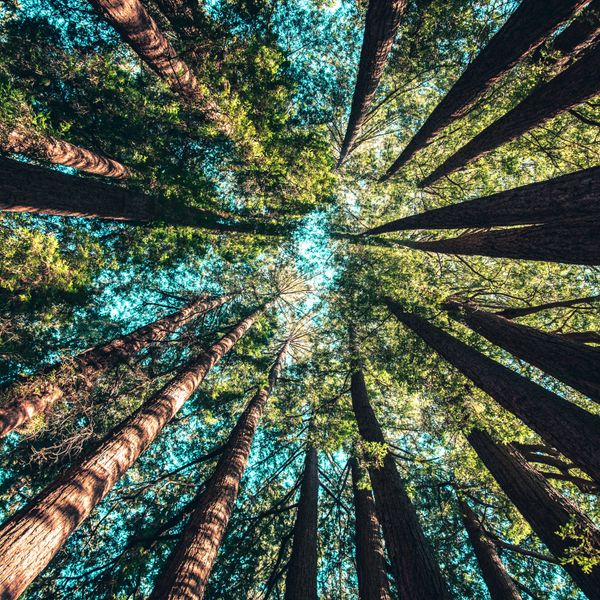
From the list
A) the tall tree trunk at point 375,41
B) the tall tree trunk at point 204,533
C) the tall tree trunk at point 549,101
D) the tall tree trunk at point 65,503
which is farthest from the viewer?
the tall tree trunk at point 375,41

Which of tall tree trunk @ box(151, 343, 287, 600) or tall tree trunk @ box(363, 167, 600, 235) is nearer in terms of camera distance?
tall tree trunk @ box(151, 343, 287, 600)

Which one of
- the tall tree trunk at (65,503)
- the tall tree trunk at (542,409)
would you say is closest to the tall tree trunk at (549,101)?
the tall tree trunk at (542,409)

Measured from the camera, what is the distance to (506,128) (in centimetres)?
625

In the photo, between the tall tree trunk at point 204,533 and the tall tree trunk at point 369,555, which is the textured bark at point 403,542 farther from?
the tall tree trunk at point 204,533

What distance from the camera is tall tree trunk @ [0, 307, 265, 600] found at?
8.71 ft

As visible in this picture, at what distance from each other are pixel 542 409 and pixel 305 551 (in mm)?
5115

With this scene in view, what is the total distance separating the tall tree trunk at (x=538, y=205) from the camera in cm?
389

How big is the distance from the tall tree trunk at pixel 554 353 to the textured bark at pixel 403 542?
3.44 metres

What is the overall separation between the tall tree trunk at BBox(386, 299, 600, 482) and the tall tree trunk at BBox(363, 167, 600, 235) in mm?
2777

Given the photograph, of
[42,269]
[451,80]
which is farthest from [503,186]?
[42,269]

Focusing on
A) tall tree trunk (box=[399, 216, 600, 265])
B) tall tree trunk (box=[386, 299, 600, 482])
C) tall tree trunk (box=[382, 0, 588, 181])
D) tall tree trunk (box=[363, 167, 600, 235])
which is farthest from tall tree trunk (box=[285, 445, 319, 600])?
tall tree trunk (box=[382, 0, 588, 181])

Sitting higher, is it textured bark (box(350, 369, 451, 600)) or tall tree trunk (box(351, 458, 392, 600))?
textured bark (box(350, 369, 451, 600))

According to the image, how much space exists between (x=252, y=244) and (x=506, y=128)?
8.10 meters

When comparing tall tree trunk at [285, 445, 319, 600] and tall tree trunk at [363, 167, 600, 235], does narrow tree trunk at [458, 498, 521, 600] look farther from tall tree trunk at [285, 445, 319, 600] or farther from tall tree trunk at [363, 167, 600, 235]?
tall tree trunk at [363, 167, 600, 235]
